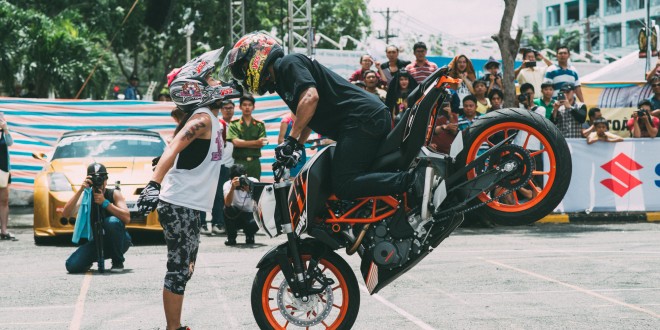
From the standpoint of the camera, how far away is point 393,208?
20.3 ft

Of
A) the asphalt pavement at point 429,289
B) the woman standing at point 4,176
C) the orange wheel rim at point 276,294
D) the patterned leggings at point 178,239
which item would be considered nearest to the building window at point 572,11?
the asphalt pavement at point 429,289

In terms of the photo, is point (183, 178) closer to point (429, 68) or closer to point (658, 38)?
point (429, 68)

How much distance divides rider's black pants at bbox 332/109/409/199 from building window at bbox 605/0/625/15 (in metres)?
99.5

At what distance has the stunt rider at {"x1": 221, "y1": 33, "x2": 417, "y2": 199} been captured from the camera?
604cm

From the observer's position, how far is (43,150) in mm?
16328

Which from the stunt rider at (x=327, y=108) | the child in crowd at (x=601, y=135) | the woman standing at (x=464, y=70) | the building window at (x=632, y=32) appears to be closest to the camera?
the stunt rider at (x=327, y=108)

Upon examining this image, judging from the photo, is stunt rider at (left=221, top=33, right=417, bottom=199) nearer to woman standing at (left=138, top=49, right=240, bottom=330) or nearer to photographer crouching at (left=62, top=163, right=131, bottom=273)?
woman standing at (left=138, top=49, right=240, bottom=330)

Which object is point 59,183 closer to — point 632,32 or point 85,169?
point 85,169

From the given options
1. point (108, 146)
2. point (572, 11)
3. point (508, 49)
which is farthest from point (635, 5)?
point (108, 146)

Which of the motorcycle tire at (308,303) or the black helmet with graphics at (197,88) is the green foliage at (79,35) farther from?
the motorcycle tire at (308,303)

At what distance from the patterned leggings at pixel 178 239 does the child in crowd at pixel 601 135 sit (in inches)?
413

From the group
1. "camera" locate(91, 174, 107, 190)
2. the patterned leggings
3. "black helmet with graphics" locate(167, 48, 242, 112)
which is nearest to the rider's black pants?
"black helmet with graphics" locate(167, 48, 242, 112)

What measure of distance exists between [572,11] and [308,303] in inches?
4372

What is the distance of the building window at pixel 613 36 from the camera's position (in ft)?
330
